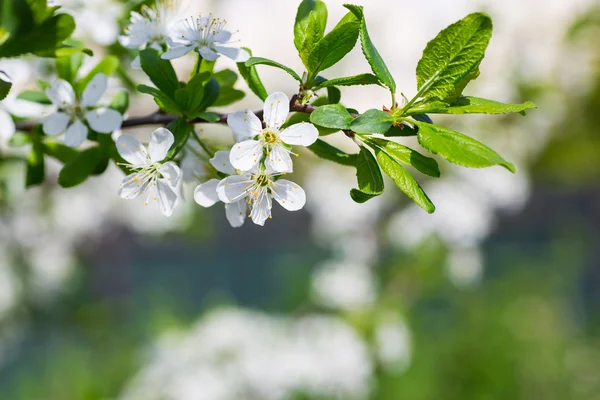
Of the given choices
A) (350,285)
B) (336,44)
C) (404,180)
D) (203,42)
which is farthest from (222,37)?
(350,285)

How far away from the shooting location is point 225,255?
14.2 ft

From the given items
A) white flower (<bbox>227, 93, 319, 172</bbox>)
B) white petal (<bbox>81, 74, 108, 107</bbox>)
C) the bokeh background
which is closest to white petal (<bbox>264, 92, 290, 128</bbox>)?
white flower (<bbox>227, 93, 319, 172</bbox>)

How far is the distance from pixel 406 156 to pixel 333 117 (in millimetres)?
67

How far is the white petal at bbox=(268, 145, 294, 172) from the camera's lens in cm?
50

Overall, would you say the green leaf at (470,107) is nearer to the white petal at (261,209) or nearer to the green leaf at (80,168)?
the white petal at (261,209)

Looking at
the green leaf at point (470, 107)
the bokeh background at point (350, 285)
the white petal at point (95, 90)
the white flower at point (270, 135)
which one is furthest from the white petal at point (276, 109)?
the bokeh background at point (350, 285)

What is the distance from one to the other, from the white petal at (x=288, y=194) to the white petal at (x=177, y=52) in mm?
144

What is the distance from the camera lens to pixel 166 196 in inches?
21.6

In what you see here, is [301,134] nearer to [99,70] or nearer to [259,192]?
[259,192]

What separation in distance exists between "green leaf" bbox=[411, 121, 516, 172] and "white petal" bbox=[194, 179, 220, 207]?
0.19m

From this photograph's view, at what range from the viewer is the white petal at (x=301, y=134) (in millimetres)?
491

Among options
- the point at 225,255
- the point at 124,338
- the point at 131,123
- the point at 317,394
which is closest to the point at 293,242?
the point at 225,255

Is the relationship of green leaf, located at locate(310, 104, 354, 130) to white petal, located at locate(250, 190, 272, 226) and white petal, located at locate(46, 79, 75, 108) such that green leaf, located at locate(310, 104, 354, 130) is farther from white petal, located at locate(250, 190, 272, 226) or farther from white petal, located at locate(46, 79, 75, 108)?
white petal, located at locate(46, 79, 75, 108)

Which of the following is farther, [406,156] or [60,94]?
[60,94]
